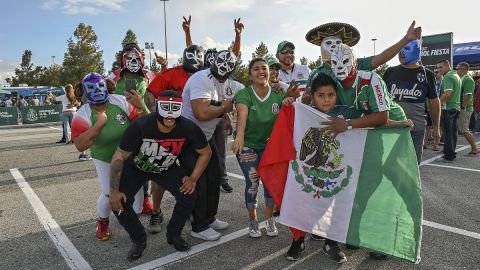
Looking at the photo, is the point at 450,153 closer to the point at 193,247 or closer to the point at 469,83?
the point at 469,83

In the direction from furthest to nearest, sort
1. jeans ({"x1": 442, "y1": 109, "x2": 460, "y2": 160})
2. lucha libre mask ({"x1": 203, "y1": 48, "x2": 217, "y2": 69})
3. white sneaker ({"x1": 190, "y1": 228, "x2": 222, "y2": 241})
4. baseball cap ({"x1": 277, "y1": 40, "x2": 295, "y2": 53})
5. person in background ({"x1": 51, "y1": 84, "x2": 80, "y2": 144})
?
person in background ({"x1": 51, "y1": 84, "x2": 80, "y2": 144}) < jeans ({"x1": 442, "y1": 109, "x2": 460, "y2": 160}) < baseball cap ({"x1": 277, "y1": 40, "x2": 295, "y2": 53}) < lucha libre mask ({"x1": 203, "y1": 48, "x2": 217, "y2": 69}) < white sneaker ({"x1": 190, "y1": 228, "x2": 222, "y2": 241})

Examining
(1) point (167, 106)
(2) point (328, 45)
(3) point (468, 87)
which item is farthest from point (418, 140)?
(3) point (468, 87)

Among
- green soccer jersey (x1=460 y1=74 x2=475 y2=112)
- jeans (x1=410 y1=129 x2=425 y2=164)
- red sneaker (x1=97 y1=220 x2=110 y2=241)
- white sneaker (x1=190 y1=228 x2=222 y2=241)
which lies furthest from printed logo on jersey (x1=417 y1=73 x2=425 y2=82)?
green soccer jersey (x1=460 y1=74 x2=475 y2=112)

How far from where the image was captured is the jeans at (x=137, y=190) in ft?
11.1

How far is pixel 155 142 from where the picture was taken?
3322 mm

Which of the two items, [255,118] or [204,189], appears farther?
[204,189]

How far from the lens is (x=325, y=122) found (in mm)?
3182

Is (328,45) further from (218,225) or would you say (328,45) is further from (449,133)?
(449,133)

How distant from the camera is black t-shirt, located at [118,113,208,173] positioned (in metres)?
3.25

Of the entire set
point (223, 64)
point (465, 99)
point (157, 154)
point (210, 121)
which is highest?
point (223, 64)

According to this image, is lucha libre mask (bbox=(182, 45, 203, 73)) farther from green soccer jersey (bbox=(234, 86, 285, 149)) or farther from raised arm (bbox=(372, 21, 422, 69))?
raised arm (bbox=(372, 21, 422, 69))

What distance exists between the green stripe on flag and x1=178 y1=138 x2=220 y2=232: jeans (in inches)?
58.4

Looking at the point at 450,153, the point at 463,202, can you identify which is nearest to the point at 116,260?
the point at 463,202

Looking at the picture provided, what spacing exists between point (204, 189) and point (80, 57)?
42.8m
